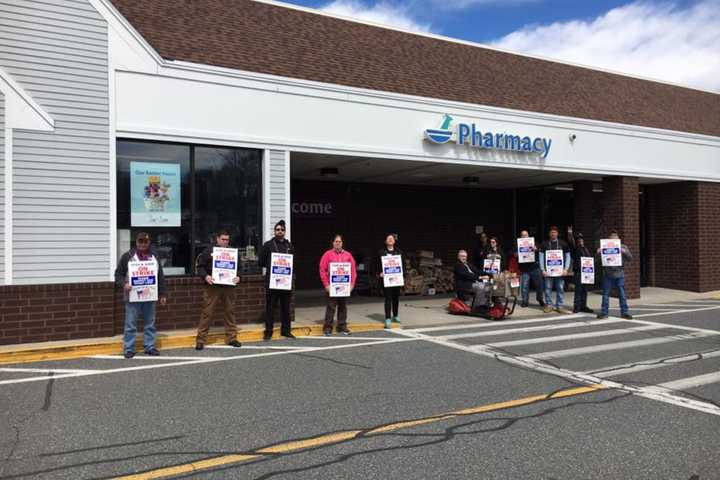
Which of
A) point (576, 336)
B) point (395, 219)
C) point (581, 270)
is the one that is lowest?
point (576, 336)

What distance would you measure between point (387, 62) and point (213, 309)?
7697mm

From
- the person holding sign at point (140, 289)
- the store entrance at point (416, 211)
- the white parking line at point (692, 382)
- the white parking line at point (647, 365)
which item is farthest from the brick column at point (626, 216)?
the person holding sign at point (140, 289)

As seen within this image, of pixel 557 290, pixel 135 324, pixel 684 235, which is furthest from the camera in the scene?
pixel 684 235

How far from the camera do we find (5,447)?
4512mm

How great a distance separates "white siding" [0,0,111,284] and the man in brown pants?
195 cm

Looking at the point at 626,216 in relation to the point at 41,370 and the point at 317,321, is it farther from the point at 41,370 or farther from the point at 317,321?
the point at 41,370

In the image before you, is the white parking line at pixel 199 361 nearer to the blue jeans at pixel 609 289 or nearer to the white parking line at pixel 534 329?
the white parking line at pixel 534 329

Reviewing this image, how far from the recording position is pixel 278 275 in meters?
9.34

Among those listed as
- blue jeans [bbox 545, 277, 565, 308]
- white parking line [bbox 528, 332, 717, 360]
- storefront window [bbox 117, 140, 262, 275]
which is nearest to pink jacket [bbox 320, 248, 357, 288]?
storefront window [bbox 117, 140, 262, 275]

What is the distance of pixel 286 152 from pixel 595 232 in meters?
10.9

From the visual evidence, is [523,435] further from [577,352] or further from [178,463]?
[577,352]

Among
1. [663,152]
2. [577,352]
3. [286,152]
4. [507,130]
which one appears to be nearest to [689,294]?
[663,152]

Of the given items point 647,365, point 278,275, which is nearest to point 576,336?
point 647,365

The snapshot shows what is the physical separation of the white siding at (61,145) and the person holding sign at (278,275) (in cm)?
268
